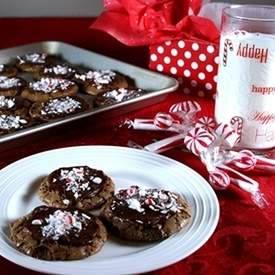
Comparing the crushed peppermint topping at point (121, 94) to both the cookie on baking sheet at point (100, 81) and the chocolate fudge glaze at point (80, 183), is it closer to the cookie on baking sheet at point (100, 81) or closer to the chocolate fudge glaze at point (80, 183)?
the cookie on baking sheet at point (100, 81)

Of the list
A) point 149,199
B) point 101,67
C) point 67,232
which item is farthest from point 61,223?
point 101,67

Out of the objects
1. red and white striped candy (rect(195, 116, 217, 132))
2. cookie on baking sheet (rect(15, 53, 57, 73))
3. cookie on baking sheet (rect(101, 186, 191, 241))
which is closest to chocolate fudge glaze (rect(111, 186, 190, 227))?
cookie on baking sheet (rect(101, 186, 191, 241))

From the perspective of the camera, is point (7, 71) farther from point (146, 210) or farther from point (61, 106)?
point (146, 210)

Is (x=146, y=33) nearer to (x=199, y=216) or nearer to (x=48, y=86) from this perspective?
(x=48, y=86)

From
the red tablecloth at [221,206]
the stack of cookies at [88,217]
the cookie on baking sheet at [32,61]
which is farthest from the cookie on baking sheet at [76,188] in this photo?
the cookie on baking sheet at [32,61]

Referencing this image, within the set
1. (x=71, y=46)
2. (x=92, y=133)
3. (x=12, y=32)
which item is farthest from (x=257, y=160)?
(x=12, y=32)

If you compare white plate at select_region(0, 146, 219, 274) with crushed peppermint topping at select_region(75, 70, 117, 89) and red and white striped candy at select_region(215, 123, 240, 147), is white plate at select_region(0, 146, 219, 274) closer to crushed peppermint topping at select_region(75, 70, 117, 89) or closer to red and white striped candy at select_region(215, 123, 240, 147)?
red and white striped candy at select_region(215, 123, 240, 147)
